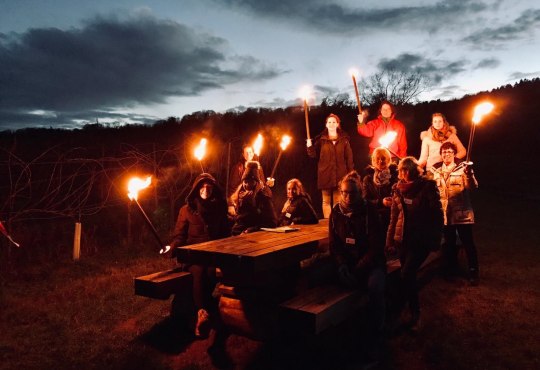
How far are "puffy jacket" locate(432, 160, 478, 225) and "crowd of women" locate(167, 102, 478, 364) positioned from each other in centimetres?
1

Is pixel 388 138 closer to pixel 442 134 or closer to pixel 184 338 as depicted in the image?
pixel 442 134

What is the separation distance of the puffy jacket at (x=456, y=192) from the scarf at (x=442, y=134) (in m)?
0.79

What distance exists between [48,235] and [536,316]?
8.47 m

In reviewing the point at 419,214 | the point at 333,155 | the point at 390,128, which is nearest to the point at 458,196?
the point at 419,214

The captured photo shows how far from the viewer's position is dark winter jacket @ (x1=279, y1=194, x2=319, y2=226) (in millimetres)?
6188

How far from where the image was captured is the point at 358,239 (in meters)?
4.34

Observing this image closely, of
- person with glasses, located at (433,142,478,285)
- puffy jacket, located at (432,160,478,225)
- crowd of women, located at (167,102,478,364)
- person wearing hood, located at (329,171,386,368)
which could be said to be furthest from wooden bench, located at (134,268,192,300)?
person with glasses, located at (433,142,478,285)

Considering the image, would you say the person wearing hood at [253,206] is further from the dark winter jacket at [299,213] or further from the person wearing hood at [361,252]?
the person wearing hood at [361,252]

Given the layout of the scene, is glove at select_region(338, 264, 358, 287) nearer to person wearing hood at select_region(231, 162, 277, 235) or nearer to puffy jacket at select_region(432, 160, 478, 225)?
person wearing hood at select_region(231, 162, 277, 235)

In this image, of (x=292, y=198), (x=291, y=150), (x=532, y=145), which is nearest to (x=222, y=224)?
(x=292, y=198)

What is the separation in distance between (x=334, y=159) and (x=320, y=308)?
14.3 feet

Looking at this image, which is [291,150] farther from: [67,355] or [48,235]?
[67,355]

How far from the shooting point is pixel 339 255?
439 centimetres

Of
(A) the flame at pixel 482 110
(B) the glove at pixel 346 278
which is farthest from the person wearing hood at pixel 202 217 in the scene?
(A) the flame at pixel 482 110
